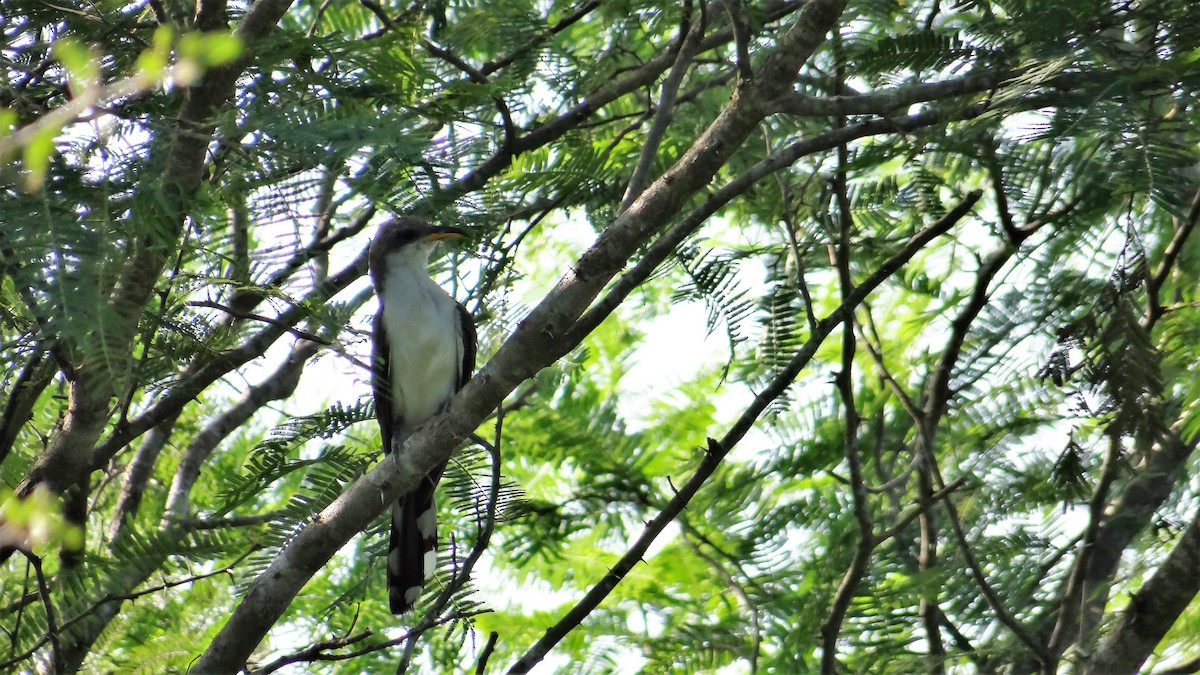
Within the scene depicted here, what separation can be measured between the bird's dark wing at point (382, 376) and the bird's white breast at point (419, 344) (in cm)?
4

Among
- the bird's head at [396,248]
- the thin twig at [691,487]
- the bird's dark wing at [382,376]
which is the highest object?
the bird's head at [396,248]

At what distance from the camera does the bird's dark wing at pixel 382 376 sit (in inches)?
210

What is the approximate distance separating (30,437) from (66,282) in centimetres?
425

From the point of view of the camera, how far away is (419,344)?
6.23 meters

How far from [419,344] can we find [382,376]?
2.03ft

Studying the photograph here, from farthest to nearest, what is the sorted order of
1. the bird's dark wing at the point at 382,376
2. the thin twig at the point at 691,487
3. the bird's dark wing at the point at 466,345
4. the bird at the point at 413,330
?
1. the bird's dark wing at the point at 466,345
2. the bird at the point at 413,330
3. the bird's dark wing at the point at 382,376
4. the thin twig at the point at 691,487

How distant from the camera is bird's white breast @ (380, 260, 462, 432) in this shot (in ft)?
20.5

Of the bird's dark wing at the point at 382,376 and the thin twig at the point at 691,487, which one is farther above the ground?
the bird's dark wing at the point at 382,376

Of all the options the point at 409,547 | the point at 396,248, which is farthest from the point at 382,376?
the point at 396,248

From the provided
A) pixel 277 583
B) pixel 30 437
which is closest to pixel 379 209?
pixel 277 583

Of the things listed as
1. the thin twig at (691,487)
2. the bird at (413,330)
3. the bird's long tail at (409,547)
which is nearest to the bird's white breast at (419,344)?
the bird at (413,330)

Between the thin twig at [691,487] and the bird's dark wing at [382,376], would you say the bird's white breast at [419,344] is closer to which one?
the bird's dark wing at [382,376]

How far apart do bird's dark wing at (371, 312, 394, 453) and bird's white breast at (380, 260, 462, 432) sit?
0.04 meters

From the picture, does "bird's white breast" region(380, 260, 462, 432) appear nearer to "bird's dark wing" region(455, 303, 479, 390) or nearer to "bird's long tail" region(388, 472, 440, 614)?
"bird's dark wing" region(455, 303, 479, 390)
